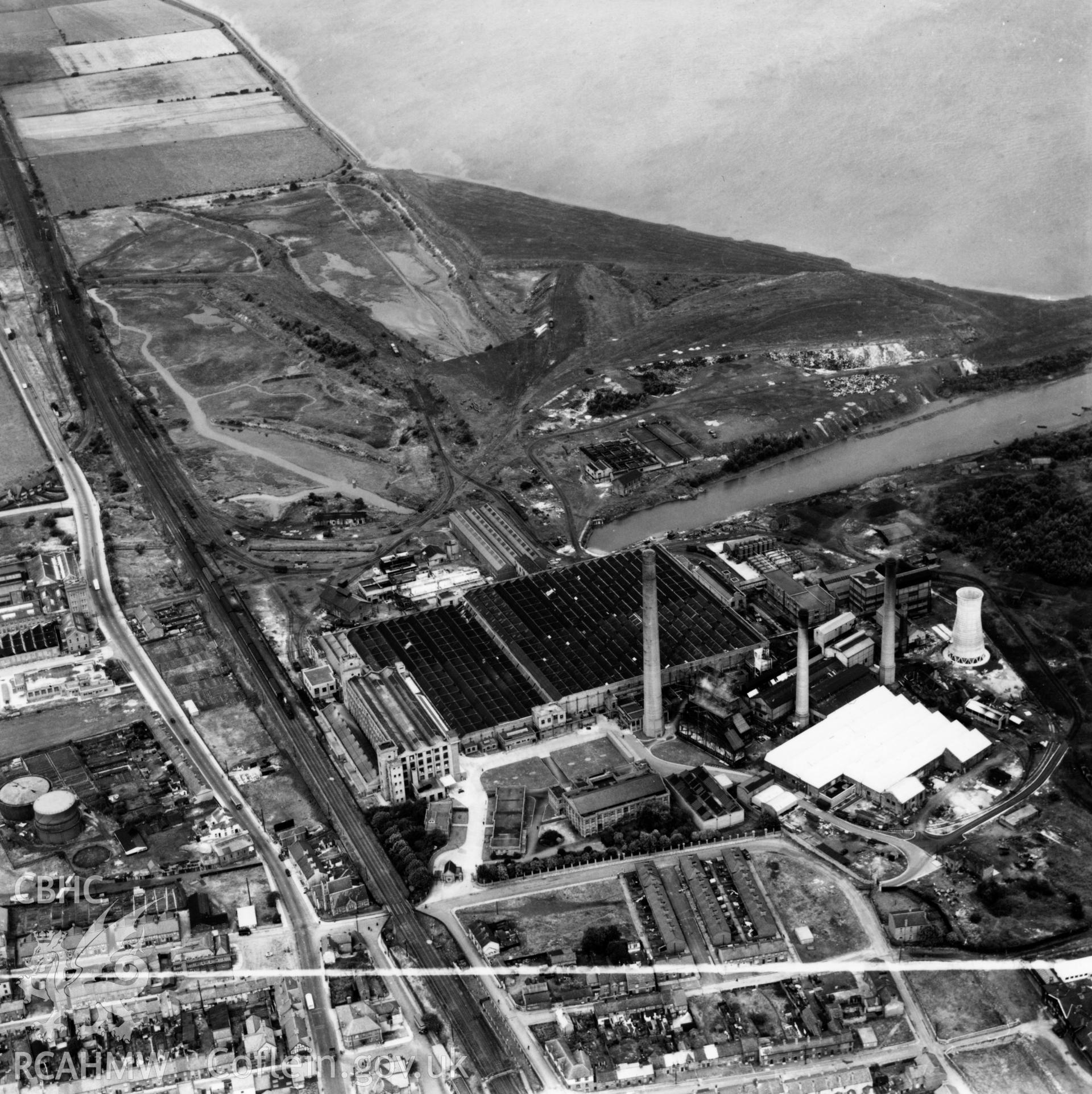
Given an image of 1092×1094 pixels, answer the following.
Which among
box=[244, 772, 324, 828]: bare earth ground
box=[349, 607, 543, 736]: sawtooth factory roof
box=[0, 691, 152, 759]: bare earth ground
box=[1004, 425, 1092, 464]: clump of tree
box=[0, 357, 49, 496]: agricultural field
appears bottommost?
box=[0, 357, 49, 496]: agricultural field

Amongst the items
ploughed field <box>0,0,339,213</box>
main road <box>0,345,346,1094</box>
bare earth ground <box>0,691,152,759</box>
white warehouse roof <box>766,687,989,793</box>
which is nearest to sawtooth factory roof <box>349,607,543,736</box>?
main road <box>0,345,346,1094</box>

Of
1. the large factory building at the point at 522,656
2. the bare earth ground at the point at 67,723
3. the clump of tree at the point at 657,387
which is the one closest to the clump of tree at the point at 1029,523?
the large factory building at the point at 522,656

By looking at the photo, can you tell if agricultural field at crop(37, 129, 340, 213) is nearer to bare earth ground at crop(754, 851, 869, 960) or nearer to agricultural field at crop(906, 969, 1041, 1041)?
bare earth ground at crop(754, 851, 869, 960)

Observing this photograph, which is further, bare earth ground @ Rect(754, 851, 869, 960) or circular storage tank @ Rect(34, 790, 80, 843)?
circular storage tank @ Rect(34, 790, 80, 843)

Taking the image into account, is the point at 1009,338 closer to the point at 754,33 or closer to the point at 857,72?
the point at 857,72

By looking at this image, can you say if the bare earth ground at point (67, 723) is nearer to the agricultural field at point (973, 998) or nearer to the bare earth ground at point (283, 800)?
the bare earth ground at point (283, 800)

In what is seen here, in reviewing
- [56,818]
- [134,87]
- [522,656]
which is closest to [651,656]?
[522,656]

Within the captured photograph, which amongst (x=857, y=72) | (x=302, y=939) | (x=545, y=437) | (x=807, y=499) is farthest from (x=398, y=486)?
(x=857, y=72)
